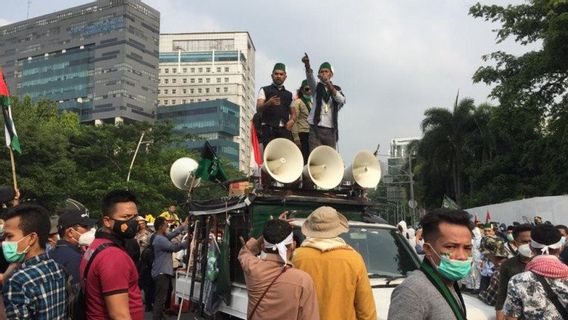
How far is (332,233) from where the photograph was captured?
4.30m

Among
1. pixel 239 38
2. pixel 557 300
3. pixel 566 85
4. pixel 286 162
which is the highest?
pixel 239 38

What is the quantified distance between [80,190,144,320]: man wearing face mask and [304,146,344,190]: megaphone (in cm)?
340

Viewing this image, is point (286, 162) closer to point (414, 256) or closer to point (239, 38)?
point (414, 256)

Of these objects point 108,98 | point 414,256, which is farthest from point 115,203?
point 108,98

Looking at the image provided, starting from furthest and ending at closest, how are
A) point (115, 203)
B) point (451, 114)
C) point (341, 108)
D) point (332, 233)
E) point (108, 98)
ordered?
1. point (108, 98)
2. point (451, 114)
3. point (341, 108)
4. point (332, 233)
5. point (115, 203)

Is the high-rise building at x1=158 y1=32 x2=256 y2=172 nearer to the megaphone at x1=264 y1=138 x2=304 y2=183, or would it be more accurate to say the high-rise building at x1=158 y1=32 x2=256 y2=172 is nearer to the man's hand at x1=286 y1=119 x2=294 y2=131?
the man's hand at x1=286 y1=119 x2=294 y2=131

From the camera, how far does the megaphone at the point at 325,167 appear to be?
6.76 metres

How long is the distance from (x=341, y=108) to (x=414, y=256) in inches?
115

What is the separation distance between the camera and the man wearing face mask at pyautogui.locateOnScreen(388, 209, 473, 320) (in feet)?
7.86

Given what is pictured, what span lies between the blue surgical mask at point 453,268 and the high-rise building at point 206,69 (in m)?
151

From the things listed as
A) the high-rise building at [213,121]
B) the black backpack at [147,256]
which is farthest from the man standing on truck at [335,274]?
the high-rise building at [213,121]

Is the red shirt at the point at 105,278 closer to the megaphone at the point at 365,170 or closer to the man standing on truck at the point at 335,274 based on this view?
the man standing on truck at the point at 335,274

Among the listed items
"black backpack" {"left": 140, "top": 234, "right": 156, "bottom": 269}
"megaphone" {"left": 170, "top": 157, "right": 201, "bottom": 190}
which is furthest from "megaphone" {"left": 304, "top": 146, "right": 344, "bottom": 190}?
"black backpack" {"left": 140, "top": 234, "right": 156, "bottom": 269}

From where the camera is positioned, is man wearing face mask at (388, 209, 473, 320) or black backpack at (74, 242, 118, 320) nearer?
man wearing face mask at (388, 209, 473, 320)
